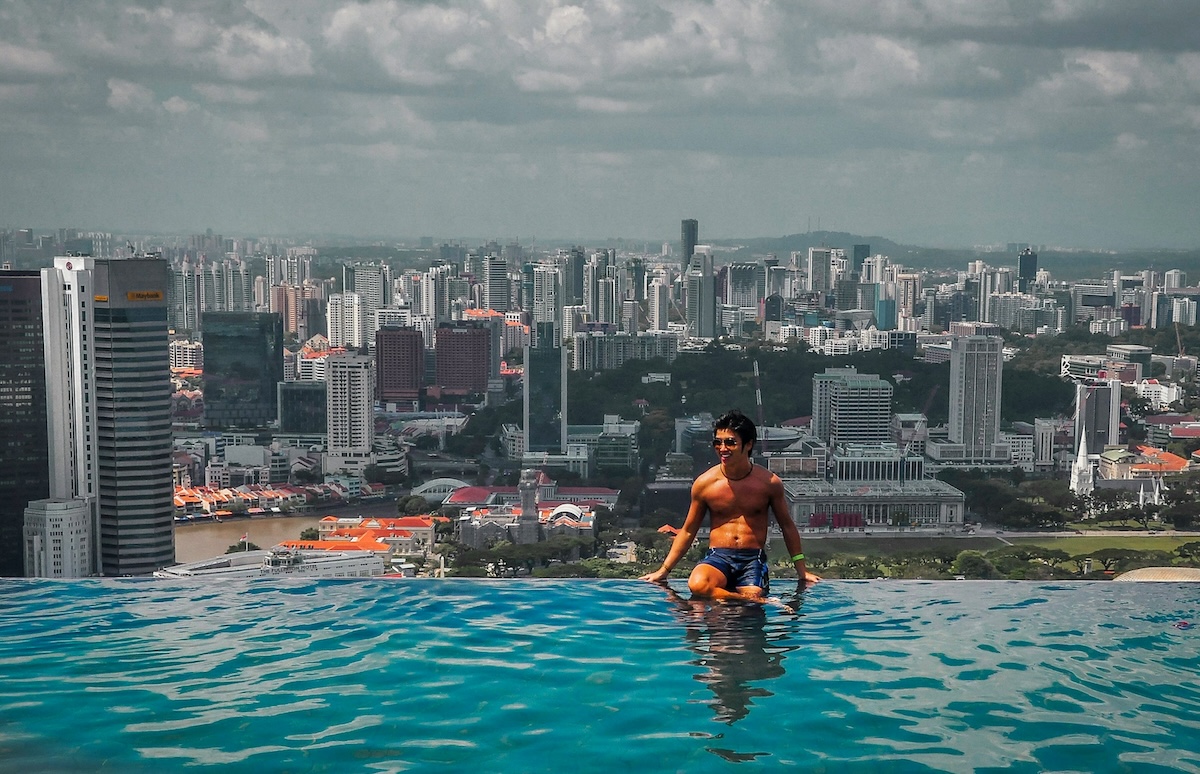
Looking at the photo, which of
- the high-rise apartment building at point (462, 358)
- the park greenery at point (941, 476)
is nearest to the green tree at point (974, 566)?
the park greenery at point (941, 476)

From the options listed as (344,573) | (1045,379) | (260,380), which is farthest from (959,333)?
(344,573)

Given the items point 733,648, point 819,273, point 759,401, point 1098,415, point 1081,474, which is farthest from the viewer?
point 819,273

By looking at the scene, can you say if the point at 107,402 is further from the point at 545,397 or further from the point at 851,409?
the point at 851,409

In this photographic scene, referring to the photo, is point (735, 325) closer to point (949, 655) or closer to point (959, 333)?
point (959, 333)

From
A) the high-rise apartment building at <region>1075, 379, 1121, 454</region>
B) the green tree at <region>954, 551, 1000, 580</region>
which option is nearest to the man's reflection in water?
the green tree at <region>954, 551, 1000, 580</region>

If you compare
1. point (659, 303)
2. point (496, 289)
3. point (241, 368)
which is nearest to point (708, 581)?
point (241, 368)

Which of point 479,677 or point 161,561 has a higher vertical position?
point 479,677

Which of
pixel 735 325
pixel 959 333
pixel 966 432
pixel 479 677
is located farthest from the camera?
pixel 735 325
